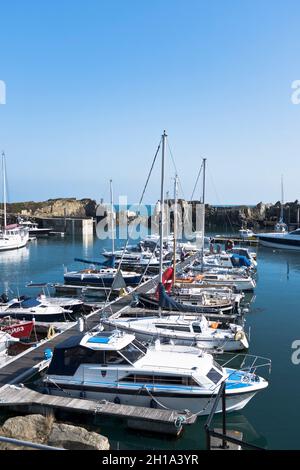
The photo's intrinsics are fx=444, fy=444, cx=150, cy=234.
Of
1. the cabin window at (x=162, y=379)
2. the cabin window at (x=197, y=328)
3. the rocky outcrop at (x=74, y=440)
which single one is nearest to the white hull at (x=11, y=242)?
the cabin window at (x=197, y=328)

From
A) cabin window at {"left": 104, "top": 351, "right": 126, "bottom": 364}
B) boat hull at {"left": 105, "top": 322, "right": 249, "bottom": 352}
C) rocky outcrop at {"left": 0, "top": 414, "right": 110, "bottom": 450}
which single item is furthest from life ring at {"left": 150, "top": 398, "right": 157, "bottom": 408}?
boat hull at {"left": 105, "top": 322, "right": 249, "bottom": 352}

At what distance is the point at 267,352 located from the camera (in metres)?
21.8

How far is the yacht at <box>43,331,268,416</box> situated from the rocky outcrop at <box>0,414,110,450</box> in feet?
10.3

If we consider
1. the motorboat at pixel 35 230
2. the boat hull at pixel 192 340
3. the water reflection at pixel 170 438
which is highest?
the motorboat at pixel 35 230

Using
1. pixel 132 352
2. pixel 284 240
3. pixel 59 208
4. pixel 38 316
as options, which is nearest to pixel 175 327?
pixel 132 352

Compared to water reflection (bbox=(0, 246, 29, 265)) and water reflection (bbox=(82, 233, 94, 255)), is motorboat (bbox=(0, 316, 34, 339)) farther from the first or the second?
water reflection (bbox=(82, 233, 94, 255))

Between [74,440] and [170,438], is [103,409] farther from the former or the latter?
[74,440]

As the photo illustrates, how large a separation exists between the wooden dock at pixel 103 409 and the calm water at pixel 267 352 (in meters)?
0.40

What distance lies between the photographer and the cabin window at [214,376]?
14781 mm

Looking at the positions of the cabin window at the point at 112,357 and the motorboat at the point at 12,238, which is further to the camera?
the motorboat at the point at 12,238

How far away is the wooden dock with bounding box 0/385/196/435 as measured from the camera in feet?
44.2

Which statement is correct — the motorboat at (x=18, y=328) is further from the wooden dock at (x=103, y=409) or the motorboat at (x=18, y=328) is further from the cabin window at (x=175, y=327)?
the wooden dock at (x=103, y=409)

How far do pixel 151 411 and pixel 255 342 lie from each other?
11.0 meters

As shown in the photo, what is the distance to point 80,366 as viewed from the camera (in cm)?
1519
